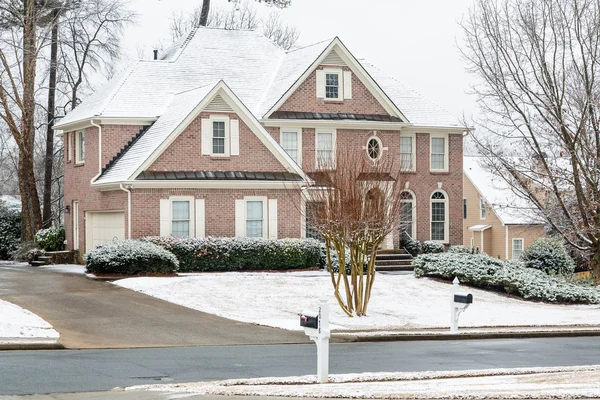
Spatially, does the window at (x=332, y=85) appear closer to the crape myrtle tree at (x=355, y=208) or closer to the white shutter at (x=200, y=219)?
the white shutter at (x=200, y=219)

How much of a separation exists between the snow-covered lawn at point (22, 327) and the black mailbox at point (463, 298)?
8.97 m

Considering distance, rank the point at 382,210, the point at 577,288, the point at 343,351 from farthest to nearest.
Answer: the point at 577,288 < the point at 382,210 < the point at 343,351

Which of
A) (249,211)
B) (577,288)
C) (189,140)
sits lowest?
(577,288)

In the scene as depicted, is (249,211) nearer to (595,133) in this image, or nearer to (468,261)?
(468,261)

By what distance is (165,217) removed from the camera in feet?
111

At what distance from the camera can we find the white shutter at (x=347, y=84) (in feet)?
Result: 129

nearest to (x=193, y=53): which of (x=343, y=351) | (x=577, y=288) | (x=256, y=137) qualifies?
(x=256, y=137)

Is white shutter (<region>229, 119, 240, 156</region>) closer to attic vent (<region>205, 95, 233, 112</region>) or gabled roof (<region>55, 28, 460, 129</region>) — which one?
attic vent (<region>205, 95, 233, 112</region>)

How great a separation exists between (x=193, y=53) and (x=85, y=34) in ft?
30.1

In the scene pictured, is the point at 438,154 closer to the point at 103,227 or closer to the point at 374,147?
the point at 374,147

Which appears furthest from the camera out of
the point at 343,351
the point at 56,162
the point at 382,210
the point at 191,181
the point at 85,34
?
the point at 56,162

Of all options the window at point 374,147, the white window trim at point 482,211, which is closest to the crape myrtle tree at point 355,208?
the window at point 374,147

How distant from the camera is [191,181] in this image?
3391cm

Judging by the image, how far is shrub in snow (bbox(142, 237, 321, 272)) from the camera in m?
32.5
